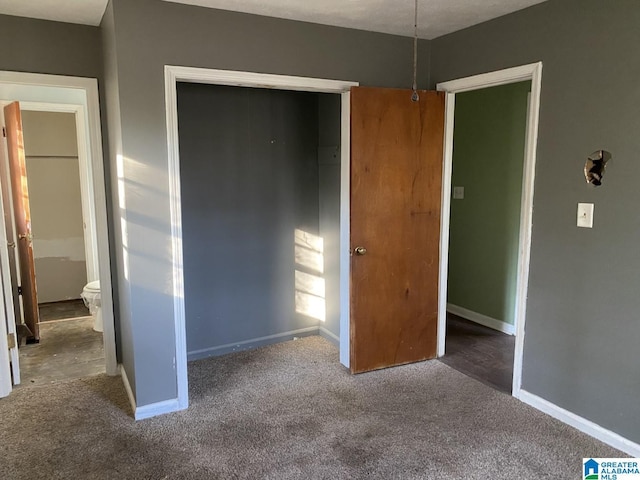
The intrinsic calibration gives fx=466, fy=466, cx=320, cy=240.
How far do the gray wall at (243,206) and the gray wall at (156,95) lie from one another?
78 cm

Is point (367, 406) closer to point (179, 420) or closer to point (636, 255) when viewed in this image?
point (179, 420)

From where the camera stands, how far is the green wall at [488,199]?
13.5 ft

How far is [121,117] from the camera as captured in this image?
8.37 ft

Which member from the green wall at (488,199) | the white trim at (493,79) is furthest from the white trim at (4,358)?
the green wall at (488,199)

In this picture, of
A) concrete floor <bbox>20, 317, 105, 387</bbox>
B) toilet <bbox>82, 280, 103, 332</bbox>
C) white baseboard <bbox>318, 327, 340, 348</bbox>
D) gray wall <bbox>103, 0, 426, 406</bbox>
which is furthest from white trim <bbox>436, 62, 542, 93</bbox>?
toilet <bbox>82, 280, 103, 332</bbox>

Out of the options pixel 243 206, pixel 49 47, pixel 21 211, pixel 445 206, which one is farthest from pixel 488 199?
pixel 21 211

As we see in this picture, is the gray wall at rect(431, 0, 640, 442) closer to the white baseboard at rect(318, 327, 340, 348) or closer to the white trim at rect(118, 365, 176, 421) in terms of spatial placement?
the white baseboard at rect(318, 327, 340, 348)

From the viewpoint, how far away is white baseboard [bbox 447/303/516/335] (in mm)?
4230

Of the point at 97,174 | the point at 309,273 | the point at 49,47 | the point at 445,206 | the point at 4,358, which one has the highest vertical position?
the point at 49,47

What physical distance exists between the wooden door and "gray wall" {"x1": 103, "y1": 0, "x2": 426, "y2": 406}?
1413 mm

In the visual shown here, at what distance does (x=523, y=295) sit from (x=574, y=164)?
0.84 meters

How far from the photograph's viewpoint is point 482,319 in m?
4.48

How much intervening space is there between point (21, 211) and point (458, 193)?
3990mm

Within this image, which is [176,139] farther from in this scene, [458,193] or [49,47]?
[458,193]
